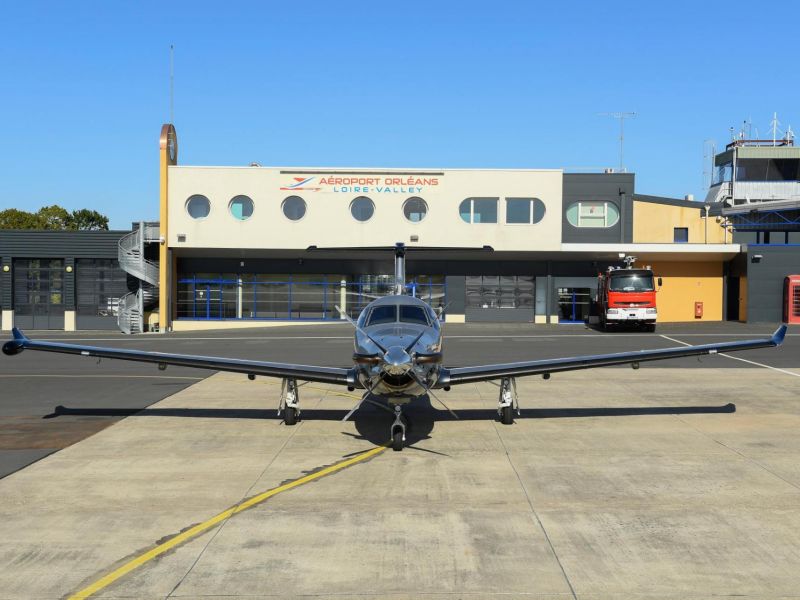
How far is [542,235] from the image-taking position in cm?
4659

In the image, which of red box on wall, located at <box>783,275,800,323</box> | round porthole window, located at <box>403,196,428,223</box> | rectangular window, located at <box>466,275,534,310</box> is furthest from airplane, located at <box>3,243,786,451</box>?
red box on wall, located at <box>783,275,800,323</box>

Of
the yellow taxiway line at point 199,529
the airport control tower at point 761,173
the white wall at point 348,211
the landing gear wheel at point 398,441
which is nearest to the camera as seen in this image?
the yellow taxiway line at point 199,529

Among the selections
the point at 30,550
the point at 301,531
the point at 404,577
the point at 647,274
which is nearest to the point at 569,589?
the point at 404,577

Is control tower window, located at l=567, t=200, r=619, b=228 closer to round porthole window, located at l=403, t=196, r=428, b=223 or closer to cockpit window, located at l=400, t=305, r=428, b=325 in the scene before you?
round porthole window, located at l=403, t=196, r=428, b=223

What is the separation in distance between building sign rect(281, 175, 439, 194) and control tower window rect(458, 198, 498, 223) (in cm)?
249

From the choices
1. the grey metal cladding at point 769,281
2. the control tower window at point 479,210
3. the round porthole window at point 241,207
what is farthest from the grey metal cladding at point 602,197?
the round porthole window at point 241,207

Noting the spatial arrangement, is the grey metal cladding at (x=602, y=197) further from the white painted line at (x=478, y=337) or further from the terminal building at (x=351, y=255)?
the white painted line at (x=478, y=337)

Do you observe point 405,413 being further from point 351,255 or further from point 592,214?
point 592,214

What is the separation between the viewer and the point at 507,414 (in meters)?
15.6

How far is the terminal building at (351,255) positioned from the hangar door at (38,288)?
0.08 meters

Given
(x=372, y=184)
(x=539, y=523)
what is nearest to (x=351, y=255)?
(x=372, y=184)

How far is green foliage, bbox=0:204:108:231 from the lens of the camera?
10769 cm

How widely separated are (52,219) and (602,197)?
96382 mm

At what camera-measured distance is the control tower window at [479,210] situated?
46906mm
